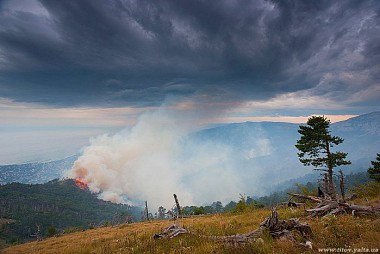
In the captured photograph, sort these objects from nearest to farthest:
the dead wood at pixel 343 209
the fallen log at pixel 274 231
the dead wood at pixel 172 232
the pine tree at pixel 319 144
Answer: the fallen log at pixel 274 231 → the dead wood at pixel 172 232 → the dead wood at pixel 343 209 → the pine tree at pixel 319 144

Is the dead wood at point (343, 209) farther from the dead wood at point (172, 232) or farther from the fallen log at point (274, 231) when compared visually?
the dead wood at point (172, 232)

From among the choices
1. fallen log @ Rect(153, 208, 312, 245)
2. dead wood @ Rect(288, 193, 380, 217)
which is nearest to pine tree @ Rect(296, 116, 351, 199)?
dead wood @ Rect(288, 193, 380, 217)

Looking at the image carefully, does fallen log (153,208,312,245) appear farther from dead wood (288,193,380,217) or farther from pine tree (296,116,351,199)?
pine tree (296,116,351,199)

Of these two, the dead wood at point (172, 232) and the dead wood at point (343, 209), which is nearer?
the dead wood at point (172, 232)

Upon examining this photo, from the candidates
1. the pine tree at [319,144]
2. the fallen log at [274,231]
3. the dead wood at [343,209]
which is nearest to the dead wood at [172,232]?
the fallen log at [274,231]

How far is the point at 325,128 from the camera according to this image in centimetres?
3825

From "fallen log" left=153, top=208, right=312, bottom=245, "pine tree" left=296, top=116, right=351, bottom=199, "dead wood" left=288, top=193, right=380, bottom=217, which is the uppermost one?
"pine tree" left=296, top=116, right=351, bottom=199

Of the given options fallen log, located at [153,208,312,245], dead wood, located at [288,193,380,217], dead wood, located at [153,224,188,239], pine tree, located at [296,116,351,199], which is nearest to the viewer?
fallen log, located at [153,208,312,245]

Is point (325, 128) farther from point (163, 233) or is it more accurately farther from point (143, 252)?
point (143, 252)

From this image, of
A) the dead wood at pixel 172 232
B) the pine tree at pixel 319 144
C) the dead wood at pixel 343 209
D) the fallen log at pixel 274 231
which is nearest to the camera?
the fallen log at pixel 274 231

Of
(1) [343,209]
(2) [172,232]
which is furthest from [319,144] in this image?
(2) [172,232]

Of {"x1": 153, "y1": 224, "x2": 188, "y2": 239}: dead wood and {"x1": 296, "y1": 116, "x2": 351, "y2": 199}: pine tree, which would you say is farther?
{"x1": 296, "y1": 116, "x2": 351, "y2": 199}: pine tree

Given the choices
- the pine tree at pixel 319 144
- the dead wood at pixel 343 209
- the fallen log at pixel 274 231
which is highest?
the pine tree at pixel 319 144

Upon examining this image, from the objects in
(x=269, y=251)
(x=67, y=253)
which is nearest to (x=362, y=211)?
(x=269, y=251)
